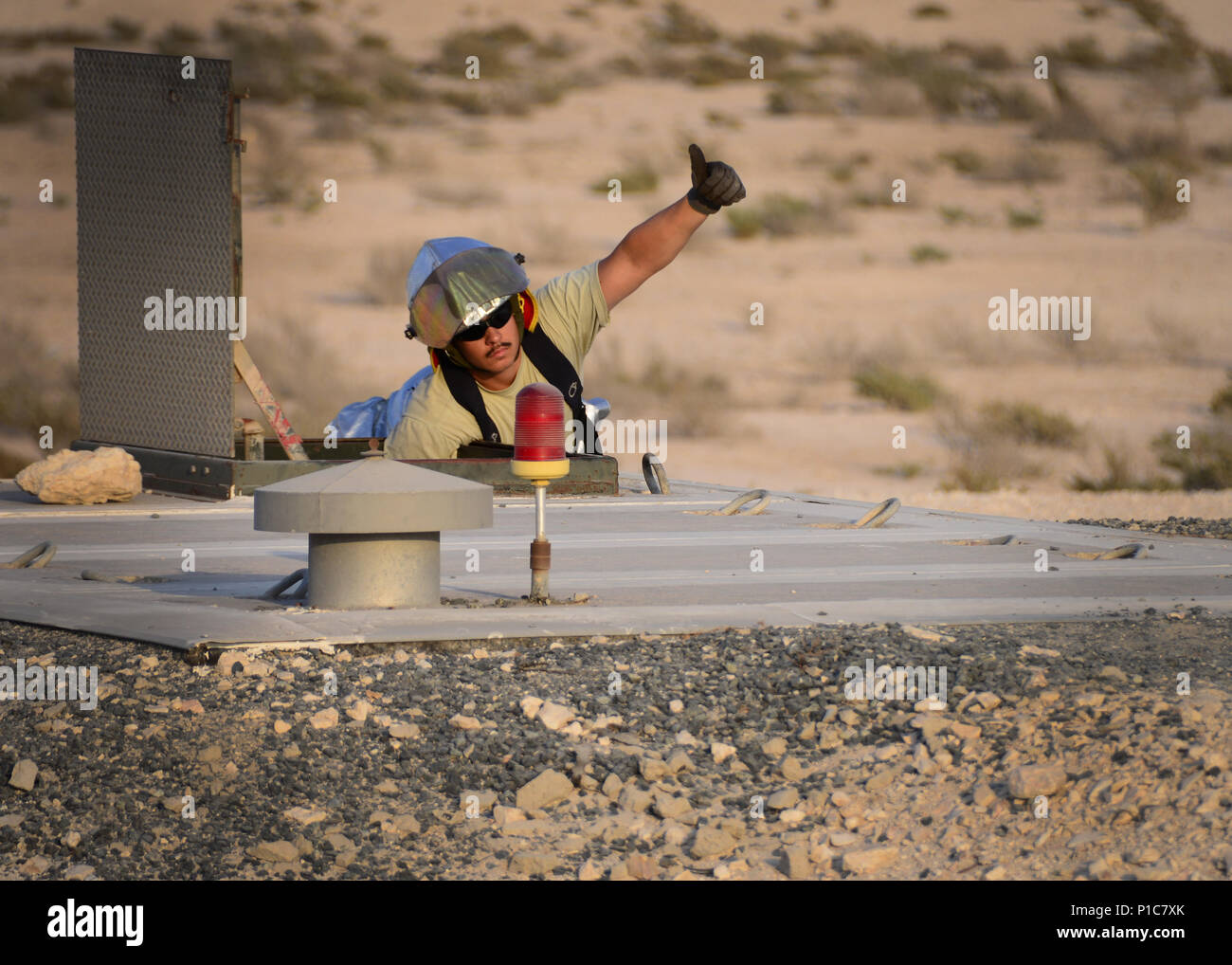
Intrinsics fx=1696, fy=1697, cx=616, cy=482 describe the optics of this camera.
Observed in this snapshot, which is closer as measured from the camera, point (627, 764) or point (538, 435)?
point (627, 764)

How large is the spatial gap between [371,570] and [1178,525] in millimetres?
5941

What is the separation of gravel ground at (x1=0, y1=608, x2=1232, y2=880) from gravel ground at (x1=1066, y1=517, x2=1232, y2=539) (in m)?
4.33

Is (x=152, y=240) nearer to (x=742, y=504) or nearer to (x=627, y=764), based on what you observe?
(x=742, y=504)

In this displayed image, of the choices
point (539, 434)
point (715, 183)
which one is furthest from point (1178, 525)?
point (539, 434)

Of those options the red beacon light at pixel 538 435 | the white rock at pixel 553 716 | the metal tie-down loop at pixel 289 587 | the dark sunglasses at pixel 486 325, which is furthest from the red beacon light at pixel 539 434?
the dark sunglasses at pixel 486 325

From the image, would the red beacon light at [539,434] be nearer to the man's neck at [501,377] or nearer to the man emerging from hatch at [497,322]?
the man emerging from hatch at [497,322]

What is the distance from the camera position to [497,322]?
10523mm

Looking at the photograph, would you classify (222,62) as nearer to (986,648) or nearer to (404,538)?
(404,538)

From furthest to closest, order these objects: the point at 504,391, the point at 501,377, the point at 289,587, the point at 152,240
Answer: the point at 152,240
the point at 504,391
the point at 501,377
the point at 289,587

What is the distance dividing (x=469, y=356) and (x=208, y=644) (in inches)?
199

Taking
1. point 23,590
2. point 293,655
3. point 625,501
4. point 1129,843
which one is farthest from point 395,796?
point 625,501

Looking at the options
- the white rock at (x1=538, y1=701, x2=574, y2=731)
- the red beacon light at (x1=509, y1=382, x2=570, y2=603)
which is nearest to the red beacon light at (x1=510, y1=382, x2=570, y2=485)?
the red beacon light at (x1=509, y1=382, x2=570, y2=603)

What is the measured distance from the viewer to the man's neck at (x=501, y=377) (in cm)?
1084

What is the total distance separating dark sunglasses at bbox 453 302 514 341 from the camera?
1045 cm
